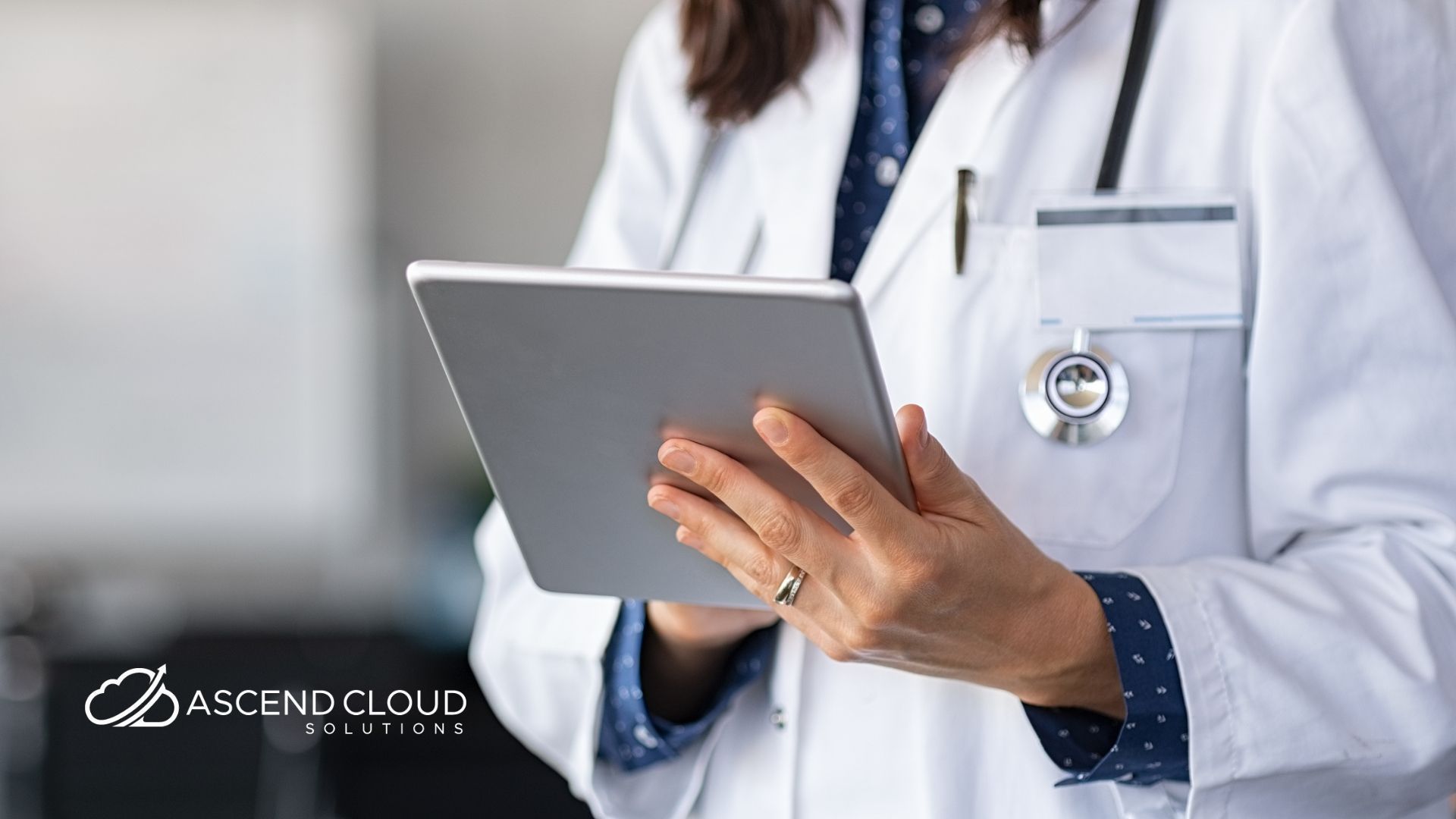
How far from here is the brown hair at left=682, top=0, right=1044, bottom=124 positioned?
1039 mm

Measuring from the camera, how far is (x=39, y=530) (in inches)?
116

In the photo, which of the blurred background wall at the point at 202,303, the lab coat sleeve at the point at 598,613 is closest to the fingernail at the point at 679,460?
the lab coat sleeve at the point at 598,613

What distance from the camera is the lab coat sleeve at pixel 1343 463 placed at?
756 mm

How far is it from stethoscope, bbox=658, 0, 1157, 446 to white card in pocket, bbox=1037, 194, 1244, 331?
2 cm

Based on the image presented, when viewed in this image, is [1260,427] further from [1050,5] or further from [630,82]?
[630,82]

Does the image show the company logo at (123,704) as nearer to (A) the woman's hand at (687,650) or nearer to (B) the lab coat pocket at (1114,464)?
(A) the woman's hand at (687,650)

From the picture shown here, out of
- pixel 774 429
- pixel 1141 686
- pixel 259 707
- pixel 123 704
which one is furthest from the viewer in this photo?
pixel 259 707

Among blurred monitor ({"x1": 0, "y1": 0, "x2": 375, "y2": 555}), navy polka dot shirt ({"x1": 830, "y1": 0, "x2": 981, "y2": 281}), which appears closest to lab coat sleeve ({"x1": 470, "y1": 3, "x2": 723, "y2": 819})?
navy polka dot shirt ({"x1": 830, "y1": 0, "x2": 981, "y2": 281})

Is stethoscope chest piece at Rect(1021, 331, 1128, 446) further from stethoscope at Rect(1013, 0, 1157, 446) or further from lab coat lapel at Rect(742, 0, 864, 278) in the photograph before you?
lab coat lapel at Rect(742, 0, 864, 278)

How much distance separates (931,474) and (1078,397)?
0.22 meters

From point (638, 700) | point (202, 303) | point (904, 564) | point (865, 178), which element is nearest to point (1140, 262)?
point (865, 178)

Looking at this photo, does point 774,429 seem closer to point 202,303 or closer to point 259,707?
point 259,707

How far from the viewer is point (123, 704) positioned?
2.39m

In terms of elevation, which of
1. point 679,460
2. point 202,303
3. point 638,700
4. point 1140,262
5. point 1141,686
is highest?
point 1140,262
